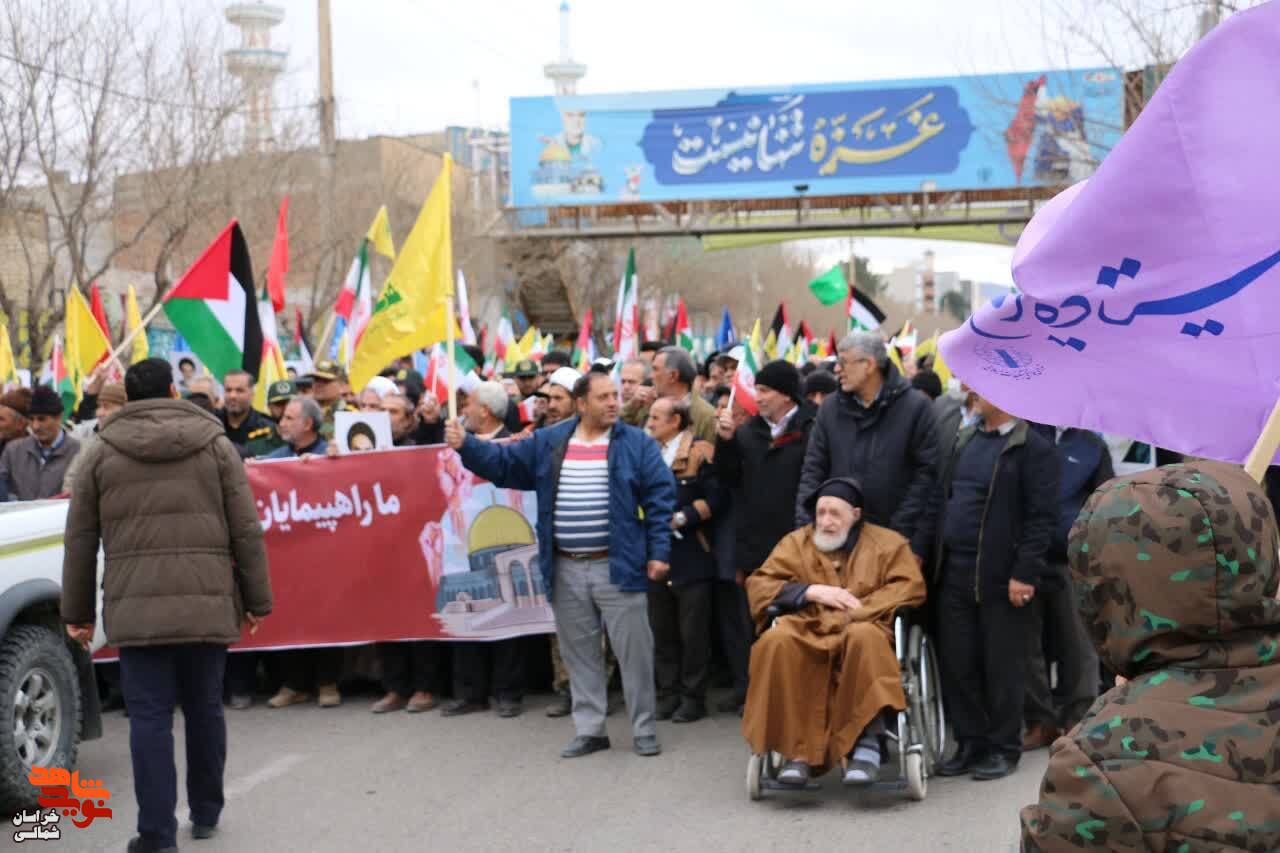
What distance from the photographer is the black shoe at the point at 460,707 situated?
9.33 metres

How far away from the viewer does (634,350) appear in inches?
581

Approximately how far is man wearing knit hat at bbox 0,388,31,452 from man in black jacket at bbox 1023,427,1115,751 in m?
7.04

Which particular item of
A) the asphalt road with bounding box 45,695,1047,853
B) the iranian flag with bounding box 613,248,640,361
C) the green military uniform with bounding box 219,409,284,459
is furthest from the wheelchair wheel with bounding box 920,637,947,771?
the iranian flag with bounding box 613,248,640,361

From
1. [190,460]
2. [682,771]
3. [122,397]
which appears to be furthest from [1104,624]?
[122,397]

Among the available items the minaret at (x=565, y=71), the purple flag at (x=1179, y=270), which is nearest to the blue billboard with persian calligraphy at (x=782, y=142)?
the purple flag at (x=1179, y=270)

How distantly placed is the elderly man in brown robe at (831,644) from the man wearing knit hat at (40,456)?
16.9 feet

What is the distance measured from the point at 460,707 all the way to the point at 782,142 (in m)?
26.7

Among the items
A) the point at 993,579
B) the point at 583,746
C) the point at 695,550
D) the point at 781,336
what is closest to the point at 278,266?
the point at 695,550

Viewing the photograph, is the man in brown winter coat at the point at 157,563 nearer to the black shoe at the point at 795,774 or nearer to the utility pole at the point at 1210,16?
the black shoe at the point at 795,774

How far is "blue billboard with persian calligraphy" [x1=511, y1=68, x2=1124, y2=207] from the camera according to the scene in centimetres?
3319

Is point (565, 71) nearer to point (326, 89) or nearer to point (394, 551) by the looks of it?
point (326, 89)

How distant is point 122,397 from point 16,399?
235 centimetres

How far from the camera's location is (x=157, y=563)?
6168 millimetres

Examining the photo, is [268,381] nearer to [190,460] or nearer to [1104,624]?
[190,460]
